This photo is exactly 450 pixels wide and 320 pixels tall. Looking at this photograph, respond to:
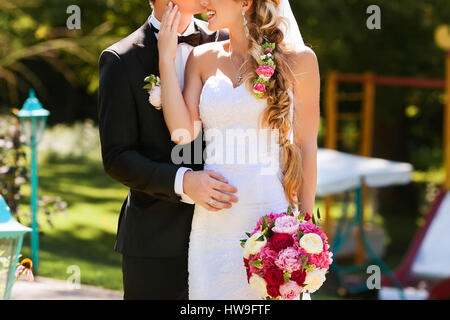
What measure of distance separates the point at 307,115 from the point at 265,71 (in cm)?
28

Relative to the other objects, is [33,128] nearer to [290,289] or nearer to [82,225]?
[290,289]

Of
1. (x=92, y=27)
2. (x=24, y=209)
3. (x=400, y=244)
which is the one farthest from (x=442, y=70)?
Answer: (x=24, y=209)

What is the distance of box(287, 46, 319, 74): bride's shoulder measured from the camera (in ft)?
11.3

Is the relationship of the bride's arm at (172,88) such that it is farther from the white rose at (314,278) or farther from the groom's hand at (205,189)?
the white rose at (314,278)

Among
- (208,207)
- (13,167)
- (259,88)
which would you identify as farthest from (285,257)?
(13,167)

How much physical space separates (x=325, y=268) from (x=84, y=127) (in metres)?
18.1

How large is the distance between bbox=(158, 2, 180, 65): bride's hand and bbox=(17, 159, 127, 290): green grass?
12.2ft

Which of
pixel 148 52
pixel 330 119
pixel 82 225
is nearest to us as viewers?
pixel 148 52

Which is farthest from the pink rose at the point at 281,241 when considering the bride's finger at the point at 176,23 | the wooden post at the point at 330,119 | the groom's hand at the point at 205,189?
the wooden post at the point at 330,119

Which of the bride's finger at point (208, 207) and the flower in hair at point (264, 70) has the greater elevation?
the flower in hair at point (264, 70)

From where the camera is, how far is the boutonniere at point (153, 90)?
3.32 metres

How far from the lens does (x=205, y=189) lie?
10.8 ft

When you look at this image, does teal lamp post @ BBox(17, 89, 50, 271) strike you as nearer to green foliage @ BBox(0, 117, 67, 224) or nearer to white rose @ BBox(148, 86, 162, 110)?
green foliage @ BBox(0, 117, 67, 224)

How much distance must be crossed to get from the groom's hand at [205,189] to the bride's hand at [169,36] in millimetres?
487
